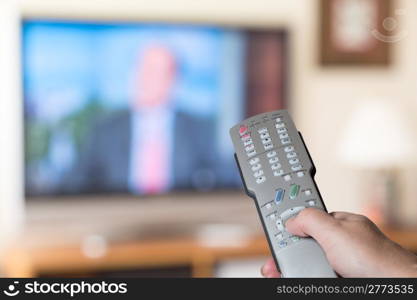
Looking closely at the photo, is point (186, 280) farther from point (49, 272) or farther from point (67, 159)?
point (67, 159)

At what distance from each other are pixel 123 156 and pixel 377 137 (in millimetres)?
910

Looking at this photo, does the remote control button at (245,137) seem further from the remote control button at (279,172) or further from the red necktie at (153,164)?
the red necktie at (153,164)

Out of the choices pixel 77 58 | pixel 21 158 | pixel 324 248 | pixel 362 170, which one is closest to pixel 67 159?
pixel 21 158

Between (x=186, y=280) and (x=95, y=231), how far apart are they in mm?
2165

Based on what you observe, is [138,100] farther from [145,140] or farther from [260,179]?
[260,179]

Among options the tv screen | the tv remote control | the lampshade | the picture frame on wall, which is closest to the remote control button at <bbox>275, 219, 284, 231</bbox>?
the tv remote control

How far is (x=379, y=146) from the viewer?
108 inches

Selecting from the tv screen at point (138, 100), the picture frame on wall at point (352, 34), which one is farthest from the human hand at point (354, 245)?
the picture frame on wall at point (352, 34)

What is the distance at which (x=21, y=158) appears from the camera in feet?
8.44

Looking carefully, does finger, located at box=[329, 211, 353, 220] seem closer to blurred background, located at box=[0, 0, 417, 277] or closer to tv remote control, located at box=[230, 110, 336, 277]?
tv remote control, located at box=[230, 110, 336, 277]

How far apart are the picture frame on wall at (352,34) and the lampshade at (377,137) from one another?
0.26 m

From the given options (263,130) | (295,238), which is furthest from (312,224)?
(263,130)

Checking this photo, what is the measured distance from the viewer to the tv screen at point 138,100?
2.59 metres

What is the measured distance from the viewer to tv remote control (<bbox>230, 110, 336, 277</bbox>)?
673 millimetres
